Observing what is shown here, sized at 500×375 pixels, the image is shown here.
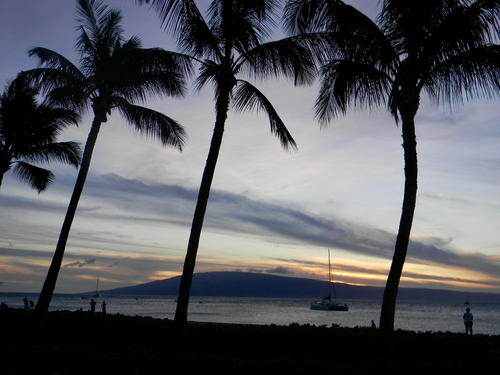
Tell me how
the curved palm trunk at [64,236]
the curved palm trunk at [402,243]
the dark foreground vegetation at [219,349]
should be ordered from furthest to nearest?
the curved palm trunk at [64,236]
the curved palm trunk at [402,243]
the dark foreground vegetation at [219,349]

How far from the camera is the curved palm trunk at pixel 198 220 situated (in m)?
10.3

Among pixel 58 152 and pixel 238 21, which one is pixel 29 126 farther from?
pixel 238 21

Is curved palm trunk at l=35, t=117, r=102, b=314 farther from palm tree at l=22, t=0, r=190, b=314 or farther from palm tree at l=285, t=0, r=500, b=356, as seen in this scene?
palm tree at l=285, t=0, r=500, b=356

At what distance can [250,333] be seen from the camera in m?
12.2

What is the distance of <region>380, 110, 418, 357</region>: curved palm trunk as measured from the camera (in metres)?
8.99

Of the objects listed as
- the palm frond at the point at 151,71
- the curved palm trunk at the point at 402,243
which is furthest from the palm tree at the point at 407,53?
the palm frond at the point at 151,71

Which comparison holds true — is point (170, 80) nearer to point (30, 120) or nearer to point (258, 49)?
point (258, 49)

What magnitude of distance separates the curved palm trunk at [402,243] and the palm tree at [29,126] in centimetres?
1426

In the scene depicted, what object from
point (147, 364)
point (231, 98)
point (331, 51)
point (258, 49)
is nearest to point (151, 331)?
Result: point (147, 364)

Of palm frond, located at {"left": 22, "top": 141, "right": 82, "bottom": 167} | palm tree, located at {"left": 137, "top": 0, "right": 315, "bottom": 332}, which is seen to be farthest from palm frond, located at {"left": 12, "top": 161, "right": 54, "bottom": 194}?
palm tree, located at {"left": 137, "top": 0, "right": 315, "bottom": 332}

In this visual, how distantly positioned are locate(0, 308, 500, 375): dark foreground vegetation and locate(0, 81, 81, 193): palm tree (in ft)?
22.5

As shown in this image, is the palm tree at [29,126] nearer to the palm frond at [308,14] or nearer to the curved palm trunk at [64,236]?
the curved palm trunk at [64,236]

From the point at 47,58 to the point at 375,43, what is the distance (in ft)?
37.2

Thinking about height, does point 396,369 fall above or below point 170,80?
below
